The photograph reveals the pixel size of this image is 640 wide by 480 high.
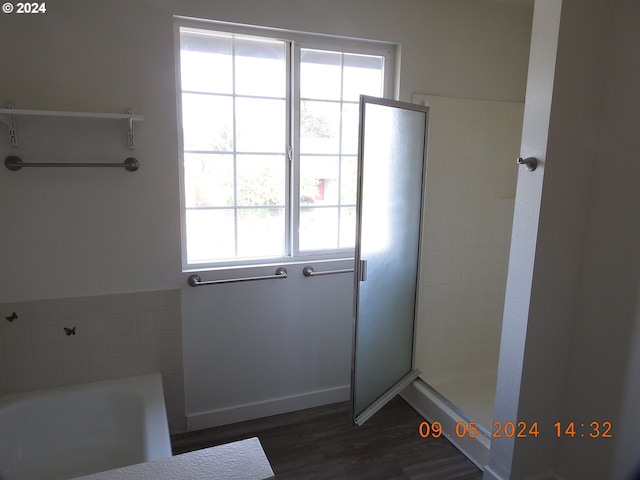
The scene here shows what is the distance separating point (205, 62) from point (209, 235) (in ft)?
2.92

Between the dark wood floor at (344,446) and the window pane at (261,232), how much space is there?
98 cm

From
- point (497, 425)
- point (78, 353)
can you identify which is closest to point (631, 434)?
point (497, 425)

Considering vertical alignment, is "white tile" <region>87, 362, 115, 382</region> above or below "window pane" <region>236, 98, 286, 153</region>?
below

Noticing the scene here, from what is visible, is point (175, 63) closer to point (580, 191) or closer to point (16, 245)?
point (16, 245)

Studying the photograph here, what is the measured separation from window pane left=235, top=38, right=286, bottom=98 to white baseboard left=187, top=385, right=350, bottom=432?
175cm

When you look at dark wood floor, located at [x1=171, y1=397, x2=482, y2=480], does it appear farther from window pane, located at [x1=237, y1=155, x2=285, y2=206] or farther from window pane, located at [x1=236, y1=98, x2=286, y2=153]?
window pane, located at [x1=236, y1=98, x2=286, y2=153]

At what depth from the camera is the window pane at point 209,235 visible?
2.36 m

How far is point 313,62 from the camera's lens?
8.06ft

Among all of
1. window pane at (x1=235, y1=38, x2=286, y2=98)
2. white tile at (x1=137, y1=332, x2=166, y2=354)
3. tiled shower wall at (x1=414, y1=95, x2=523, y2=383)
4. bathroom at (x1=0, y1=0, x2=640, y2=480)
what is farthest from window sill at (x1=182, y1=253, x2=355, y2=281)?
window pane at (x1=235, y1=38, x2=286, y2=98)

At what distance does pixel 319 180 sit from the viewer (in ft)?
8.46

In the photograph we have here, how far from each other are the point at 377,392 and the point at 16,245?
6.40 feet

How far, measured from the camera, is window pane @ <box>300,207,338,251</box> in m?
2.59

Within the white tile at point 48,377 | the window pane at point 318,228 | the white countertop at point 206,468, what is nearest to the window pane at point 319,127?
the window pane at point 318,228

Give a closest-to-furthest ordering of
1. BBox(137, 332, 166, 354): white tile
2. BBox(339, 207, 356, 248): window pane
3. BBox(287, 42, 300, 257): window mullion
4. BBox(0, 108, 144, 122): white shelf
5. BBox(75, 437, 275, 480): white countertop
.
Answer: BBox(75, 437, 275, 480): white countertop, BBox(0, 108, 144, 122): white shelf, BBox(137, 332, 166, 354): white tile, BBox(287, 42, 300, 257): window mullion, BBox(339, 207, 356, 248): window pane
